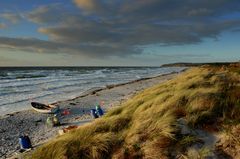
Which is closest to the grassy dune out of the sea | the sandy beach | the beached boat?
the sandy beach

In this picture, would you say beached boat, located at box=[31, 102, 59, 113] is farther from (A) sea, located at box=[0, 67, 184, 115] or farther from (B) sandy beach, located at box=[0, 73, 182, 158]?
(A) sea, located at box=[0, 67, 184, 115]

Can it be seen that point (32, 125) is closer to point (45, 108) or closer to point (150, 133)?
point (45, 108)

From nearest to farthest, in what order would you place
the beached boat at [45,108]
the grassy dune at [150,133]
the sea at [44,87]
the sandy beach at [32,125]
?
1. the grassy dune at [150,133]
2. the sandy beach at [32,125]
3. the beached boat at [45,108]
4. the sea at [44,87]

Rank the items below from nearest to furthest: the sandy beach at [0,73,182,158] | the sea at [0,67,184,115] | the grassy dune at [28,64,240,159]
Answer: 1. the grassy dune at [28,64,240,159]
2. the sandy beach at [0,73,182,158]
3. the sea at [0,67,184,115]

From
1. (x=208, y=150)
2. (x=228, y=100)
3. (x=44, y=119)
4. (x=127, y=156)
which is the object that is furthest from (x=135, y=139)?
(x=44, y=119)

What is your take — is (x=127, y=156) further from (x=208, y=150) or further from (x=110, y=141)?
(x=208, y=150)

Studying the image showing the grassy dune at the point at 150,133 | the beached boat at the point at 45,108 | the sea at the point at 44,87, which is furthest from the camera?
the sea at the point at 44,87

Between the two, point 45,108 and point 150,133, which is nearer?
point 150,133

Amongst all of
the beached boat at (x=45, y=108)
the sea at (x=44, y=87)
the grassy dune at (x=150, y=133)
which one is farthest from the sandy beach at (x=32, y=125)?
the grassy dune at (x=150, y=133)

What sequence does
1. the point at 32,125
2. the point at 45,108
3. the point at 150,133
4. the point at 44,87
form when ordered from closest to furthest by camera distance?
the point at 150,133, the point at 32,125, the point at 45,108, the point at 44,87

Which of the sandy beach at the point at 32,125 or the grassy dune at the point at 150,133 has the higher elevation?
the grassy dune at the point at 150,133

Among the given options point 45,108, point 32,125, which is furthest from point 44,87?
point 32,125

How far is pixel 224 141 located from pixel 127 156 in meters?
2.11

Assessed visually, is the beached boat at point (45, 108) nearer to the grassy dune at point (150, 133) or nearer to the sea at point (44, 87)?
the sea at point (44, 87)
